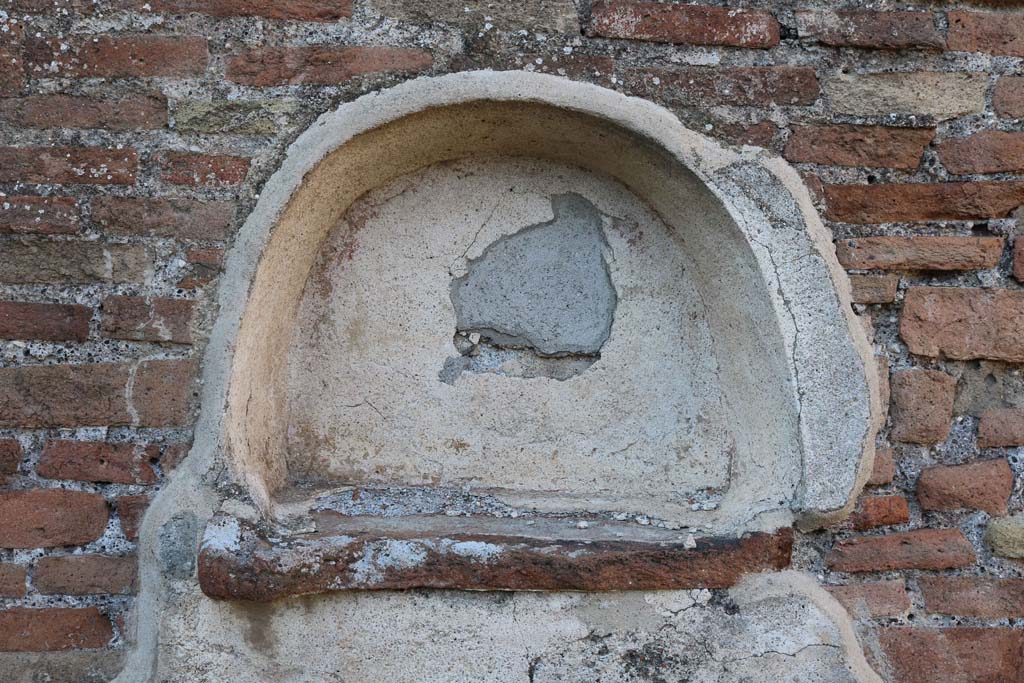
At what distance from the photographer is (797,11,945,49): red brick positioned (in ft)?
5.68

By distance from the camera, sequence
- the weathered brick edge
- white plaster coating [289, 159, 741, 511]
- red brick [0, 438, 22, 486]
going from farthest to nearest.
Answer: white plaster coating [289, 159, 741, 511]
red brick [0, 438, 22, 486]
the weathered brick edge

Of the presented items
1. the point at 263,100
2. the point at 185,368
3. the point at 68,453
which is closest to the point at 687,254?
the point at 263,100

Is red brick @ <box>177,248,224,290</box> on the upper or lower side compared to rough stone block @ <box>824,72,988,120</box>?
lower

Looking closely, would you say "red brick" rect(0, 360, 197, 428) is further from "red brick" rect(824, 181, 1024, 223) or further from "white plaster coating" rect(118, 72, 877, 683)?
"red brick" rect(824, 181, 1024, 223)

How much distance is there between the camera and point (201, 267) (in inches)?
→ 65.5

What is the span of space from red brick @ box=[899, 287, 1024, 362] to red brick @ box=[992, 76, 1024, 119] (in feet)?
1.07

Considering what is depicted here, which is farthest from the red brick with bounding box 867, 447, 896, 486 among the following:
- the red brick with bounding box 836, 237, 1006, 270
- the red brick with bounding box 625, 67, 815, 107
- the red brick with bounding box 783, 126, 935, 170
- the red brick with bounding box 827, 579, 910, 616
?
the red brick with bounding box 625, 67, 815, 107

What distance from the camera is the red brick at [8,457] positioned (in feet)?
5.44

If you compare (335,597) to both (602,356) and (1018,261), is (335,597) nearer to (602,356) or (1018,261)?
(602,356)

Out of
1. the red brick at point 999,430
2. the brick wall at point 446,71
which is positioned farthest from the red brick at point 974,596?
the red brick at point 999,430

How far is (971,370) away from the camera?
1744mm

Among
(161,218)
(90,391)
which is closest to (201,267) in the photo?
(161,218)

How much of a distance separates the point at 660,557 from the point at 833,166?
757 mm

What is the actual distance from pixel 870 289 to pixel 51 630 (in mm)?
1536
